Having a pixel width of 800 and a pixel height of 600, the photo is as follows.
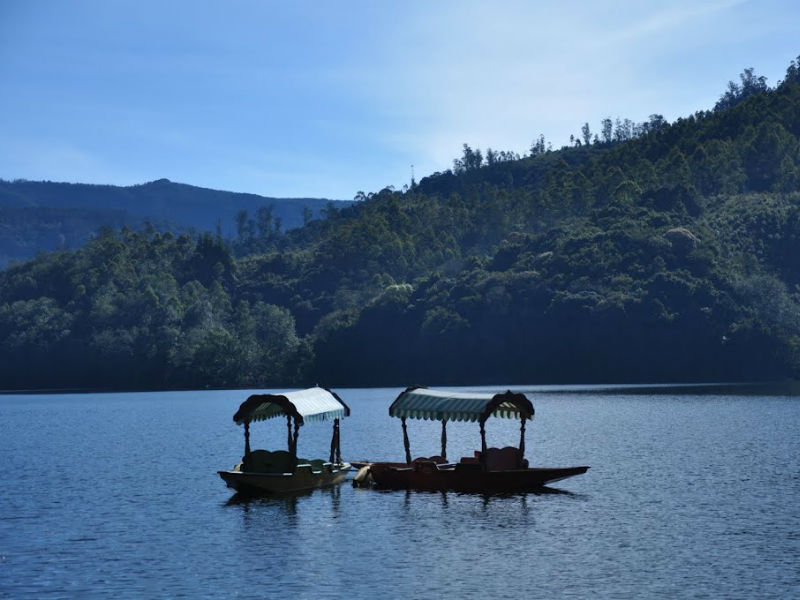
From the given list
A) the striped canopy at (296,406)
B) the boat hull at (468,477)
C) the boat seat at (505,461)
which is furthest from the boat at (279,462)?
the boat seat at (505,461)

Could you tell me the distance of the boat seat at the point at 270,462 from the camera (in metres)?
62.8

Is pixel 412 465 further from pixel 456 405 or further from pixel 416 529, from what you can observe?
pixel 416 529

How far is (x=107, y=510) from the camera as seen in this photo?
5888 cm

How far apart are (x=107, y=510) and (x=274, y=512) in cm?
941

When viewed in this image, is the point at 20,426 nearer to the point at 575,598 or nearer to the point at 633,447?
the point at 633,447

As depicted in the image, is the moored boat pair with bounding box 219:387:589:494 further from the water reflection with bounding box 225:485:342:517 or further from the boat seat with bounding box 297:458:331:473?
the water reflection with bounding box 225:485:342:517

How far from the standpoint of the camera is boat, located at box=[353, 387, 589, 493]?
205 ft

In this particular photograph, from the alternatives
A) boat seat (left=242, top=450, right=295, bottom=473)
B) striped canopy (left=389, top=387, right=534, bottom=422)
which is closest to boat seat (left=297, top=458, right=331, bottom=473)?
boat seat (left=242, top=450, right=295, bottom=473)

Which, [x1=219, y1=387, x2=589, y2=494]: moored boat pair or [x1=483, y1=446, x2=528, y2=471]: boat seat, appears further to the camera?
[x1=483, y1=446, x2=528, y2=471]: boat seat

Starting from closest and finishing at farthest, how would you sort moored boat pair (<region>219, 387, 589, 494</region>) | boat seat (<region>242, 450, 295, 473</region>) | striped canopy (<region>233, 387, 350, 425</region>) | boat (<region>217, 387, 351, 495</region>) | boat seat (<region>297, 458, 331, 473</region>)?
boat (<region>217, 387, 351, 495</region>), striped canopy (<region>233, 387, 350, 425</region>), moored boat pair (<region>219, 387, 589, 494</region>), boat seat (<region>242, 450, 295, 473</region>), boat seat (<region>297, 458, 331, 473</region>)

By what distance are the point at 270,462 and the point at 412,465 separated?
916cm

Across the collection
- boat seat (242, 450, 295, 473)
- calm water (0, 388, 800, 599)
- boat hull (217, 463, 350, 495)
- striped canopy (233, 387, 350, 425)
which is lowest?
calm water (0, 388, 800, 599)

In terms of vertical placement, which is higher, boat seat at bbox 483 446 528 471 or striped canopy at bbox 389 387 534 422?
striped canopy at bbox 389 387 534 422

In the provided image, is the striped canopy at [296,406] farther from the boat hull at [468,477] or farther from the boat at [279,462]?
the boat hull at [468,477]
